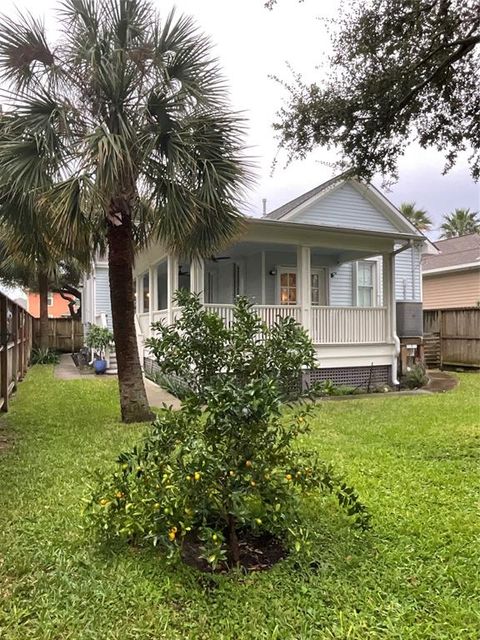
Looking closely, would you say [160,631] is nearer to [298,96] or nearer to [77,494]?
[77,494]

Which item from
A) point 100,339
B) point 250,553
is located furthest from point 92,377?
point 250,553

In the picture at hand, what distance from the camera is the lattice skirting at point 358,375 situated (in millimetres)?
11094

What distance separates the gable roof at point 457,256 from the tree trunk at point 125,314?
14585mm

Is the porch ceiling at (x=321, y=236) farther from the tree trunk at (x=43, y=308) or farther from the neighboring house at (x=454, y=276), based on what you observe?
the tree trunk at (x=43, y=308)

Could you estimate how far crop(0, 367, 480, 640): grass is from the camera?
2.49 m

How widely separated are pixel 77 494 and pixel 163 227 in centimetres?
400

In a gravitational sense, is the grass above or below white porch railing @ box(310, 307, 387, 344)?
below

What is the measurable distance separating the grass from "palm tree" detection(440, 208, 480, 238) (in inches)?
1662

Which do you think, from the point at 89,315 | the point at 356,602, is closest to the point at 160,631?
the point at 356,602

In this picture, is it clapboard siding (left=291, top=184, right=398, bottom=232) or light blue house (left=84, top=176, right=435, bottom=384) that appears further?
clapboard siding (left=291, top=184, right=398, bottom=232)

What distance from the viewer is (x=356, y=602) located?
2.68 m

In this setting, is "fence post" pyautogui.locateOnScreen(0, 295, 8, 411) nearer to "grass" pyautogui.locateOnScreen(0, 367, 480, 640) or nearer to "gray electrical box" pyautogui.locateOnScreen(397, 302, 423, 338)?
"grass" pyautogui.locateOnScreen(0, 367, 480, 640)

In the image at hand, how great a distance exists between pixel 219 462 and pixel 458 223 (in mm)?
45881

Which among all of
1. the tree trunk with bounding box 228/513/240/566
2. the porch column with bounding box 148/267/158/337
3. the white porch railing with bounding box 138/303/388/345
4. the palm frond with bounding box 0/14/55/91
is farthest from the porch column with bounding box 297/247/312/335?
the tree trunk with bounding box 228/513/240/566
